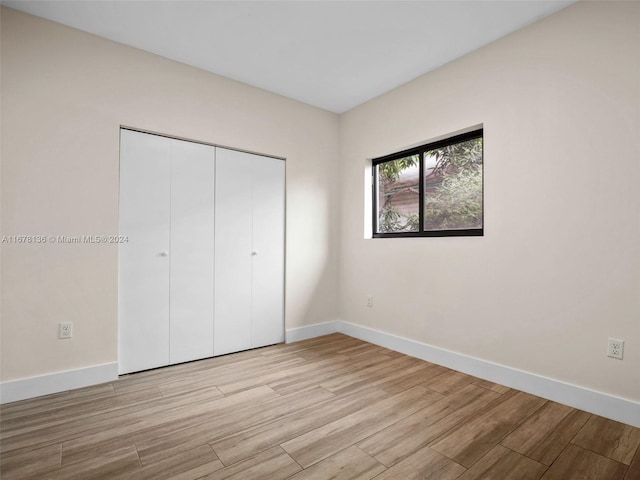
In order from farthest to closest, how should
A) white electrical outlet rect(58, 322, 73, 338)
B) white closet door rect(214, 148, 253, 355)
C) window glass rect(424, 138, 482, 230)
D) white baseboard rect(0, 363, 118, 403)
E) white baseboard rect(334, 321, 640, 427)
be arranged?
white closet door rect(214, 148, 253, 355) → window glass rect(424, 138, 482, 230) → white electrical outlet rect(58, 322, 73, 338) → white baseboard rect(0, 363, 118, 403) → white baseboard rect(334, 321, 640, 427)

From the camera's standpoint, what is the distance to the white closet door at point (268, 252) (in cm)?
331

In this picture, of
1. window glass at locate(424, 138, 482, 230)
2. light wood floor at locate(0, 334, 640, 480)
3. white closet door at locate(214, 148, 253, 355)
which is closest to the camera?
light wood floor at locate(0, 334, 640, 480)

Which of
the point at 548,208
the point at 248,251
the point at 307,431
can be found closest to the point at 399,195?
the point at 548,208

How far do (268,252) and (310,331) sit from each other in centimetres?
103

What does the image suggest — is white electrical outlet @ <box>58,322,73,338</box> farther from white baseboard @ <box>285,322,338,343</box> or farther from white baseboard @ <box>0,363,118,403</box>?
white baseboard @ <box>285,322,338,343</box>

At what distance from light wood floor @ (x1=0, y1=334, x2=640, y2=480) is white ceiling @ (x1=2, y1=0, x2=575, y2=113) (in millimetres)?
2620

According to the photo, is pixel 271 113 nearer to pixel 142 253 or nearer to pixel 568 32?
pixel 142 253

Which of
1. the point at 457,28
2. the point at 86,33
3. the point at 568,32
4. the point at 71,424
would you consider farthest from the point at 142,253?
the point at 568,32

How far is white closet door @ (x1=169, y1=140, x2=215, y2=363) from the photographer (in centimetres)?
282

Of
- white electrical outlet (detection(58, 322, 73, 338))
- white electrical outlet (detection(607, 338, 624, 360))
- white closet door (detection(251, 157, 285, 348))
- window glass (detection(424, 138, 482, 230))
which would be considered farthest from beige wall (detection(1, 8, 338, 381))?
white electrical outlet (detection(607, 338, 624, 360))

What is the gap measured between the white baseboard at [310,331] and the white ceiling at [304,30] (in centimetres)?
258

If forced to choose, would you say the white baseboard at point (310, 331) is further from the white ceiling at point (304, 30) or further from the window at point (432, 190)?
the white ceiling at point (304, 30)

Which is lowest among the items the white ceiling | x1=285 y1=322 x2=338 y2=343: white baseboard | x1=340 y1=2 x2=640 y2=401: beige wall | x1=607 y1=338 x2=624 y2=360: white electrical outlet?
x1=285 y1=322 x2=338 y2=343: white baseboard

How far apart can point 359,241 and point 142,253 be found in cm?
217
